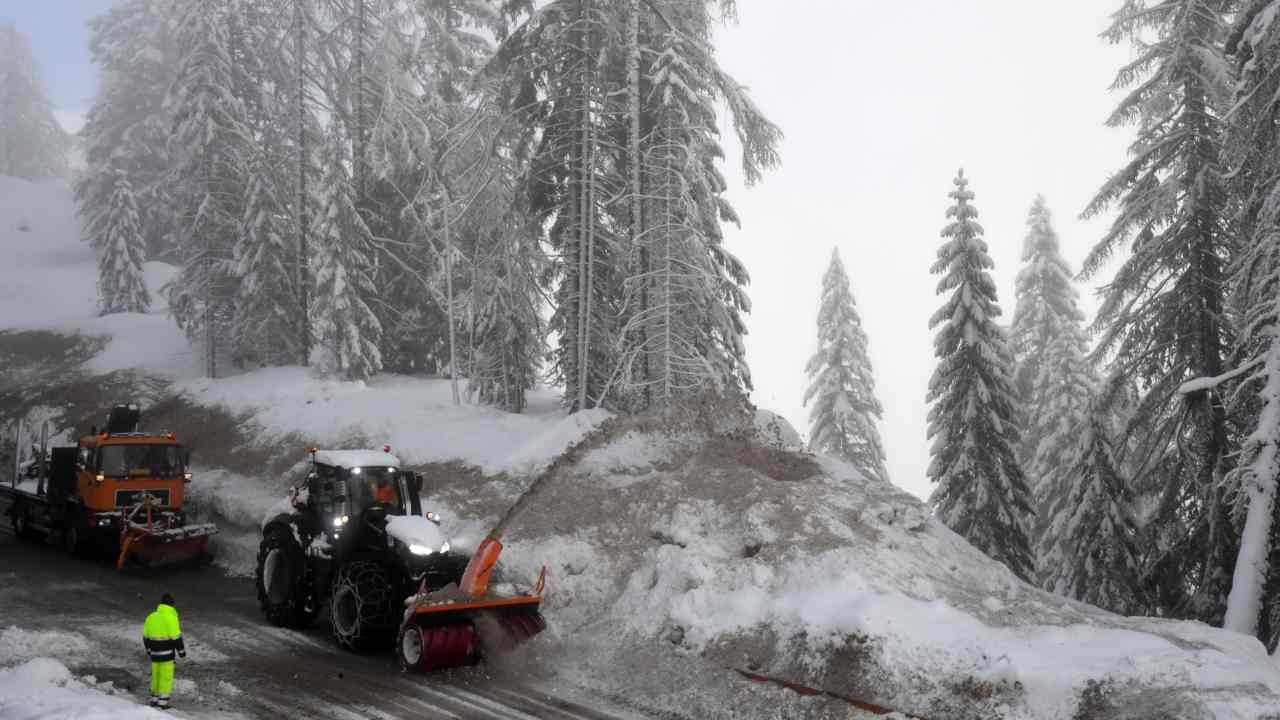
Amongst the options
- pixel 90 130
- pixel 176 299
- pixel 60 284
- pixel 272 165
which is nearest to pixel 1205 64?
pixel 272 165

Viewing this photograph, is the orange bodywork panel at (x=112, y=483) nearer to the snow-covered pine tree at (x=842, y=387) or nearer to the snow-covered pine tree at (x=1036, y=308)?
the snow-covered pine tree at (x=842, y=387)

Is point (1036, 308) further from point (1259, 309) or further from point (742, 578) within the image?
point (742, 578)

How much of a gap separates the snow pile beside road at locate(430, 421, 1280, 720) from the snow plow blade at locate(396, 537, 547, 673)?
3.46ft

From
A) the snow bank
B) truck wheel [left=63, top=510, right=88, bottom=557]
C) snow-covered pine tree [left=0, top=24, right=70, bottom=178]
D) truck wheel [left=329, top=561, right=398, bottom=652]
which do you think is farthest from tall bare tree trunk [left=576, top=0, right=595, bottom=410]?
snow-covered pine tree [left=0, top=24, right=70, bottom=178]

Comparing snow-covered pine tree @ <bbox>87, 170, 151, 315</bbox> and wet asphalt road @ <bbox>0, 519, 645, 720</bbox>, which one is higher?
snow-covered pine tree @ <bbox>87, 170, 151, 315</bbox>

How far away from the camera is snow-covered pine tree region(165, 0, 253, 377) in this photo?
3061 centimetres

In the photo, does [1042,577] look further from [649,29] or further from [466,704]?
[466,704]

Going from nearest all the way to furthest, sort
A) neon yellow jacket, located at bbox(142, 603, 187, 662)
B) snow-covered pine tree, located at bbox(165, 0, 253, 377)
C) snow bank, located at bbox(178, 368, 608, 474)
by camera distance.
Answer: neon yellow jacket, located at bbox(142, 603, 187, 662)
snow bank, located at bbox(178, 368, 608, 474)
snow-covered pine tree, located at bbox(165, 0, 253, 377)

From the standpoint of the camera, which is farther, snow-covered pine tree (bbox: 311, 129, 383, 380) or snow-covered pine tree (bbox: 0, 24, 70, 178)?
snow-covered pine tree (bbox: 0, 24, 70, 178)

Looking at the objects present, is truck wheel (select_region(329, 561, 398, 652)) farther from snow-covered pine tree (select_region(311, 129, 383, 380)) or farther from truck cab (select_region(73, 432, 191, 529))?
snow-covered pine tree (select_region(311, 129, 383, 380))

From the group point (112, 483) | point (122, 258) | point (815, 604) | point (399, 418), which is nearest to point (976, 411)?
point (815, 604)

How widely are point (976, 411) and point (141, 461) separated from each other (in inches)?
809

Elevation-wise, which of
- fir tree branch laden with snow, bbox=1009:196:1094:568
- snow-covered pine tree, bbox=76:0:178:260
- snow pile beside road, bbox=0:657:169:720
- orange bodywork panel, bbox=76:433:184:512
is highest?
snow-covered pine tree, bbox=76:0:178:260

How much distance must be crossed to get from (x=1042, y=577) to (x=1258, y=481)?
60.8ft
